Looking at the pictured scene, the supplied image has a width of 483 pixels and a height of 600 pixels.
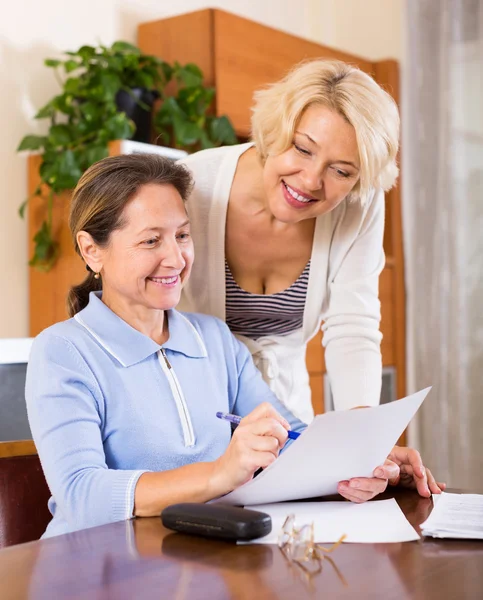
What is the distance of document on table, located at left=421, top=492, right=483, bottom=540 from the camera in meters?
1.08

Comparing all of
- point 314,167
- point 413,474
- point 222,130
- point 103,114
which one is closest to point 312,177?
point 314,167

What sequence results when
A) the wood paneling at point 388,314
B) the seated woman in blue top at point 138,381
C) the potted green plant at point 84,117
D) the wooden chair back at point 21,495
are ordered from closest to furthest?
1. the seated woman in blue top at point 138,381
2. the wooden chair back at point 21,495
3. the potted green plant at point 84,117
4. the wood paneling at point 388,314

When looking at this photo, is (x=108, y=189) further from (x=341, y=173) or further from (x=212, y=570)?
(x=212, y=570)

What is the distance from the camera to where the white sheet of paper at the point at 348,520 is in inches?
42.4

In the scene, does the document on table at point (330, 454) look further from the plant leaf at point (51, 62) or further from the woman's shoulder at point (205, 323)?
the plant leaf at point (51, 62)

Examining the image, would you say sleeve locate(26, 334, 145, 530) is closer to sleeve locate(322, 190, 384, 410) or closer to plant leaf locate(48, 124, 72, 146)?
sleeve locate(322, 190, 384, 410)

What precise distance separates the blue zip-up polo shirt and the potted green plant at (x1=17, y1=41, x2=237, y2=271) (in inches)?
60.8

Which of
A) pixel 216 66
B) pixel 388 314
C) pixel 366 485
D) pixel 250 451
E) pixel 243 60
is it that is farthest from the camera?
pixel 388 314

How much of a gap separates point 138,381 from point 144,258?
0.21 meters

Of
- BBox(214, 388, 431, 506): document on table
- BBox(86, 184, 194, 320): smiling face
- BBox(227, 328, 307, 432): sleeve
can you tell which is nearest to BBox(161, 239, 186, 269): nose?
BBox(86, 184, 194, 320): smiling face

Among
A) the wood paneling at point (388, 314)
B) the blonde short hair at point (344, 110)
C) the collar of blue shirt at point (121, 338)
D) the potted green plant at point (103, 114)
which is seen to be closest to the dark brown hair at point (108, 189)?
the collar of blue shirt at point (121, 338)

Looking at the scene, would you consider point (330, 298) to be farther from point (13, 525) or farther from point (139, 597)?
point (139, 597)

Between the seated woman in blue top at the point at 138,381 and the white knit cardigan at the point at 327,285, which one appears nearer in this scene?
the seated woman in blue top at the point at 138,381

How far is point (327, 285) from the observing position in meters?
1.90
